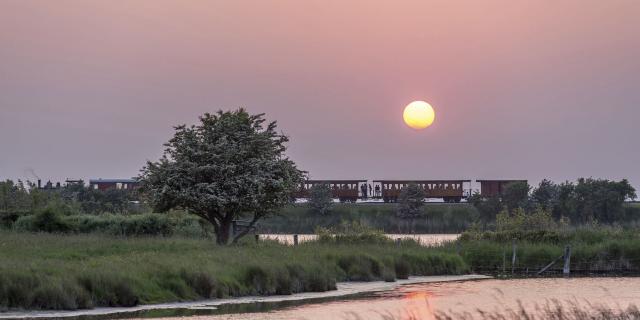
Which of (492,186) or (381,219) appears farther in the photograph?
(492,186)

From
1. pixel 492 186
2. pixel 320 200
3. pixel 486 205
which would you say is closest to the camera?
pixel 486 205

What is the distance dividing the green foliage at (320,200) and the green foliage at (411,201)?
9.23 m

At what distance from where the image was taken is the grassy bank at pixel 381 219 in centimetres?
10831

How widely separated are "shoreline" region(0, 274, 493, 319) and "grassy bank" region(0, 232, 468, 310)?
36 centimetres

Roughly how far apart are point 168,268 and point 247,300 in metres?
2.86

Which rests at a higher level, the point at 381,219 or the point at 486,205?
the point at 486,205

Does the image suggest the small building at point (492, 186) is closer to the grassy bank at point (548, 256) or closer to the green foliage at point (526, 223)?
the green foliage at point (526, 223)

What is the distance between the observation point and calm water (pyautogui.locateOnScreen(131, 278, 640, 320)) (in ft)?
96.3

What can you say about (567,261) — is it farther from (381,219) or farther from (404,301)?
(381,219)

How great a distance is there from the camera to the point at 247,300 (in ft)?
110

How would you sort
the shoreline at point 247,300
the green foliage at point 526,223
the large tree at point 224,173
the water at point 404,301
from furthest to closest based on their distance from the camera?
the green foliage at point 526,223, the large tree at point 224,173, the water at point 404,301, the shoreline at point 247,300

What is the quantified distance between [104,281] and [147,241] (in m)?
14.5

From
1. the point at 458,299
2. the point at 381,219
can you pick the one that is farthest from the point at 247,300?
the point at 381,219

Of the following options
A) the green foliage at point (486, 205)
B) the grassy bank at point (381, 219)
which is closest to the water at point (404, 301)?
the grassy bank at point (381, 219)
